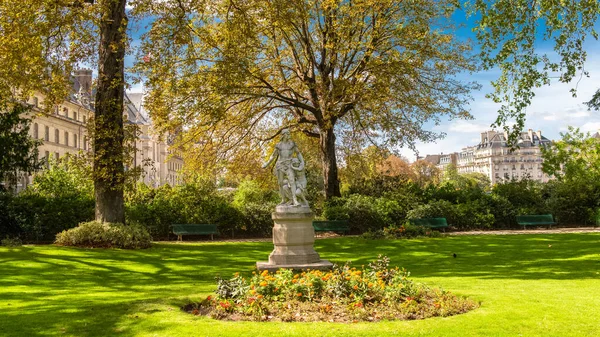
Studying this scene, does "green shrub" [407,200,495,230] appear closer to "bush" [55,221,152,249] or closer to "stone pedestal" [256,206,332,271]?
"bush" [55,221,152,249]

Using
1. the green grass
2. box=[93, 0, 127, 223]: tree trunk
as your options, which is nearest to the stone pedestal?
the green grass

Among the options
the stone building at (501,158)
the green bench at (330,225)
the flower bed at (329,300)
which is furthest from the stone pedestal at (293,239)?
the stone building at (501,158)

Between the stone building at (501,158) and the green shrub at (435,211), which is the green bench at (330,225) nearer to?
the green shrub at (435,211)

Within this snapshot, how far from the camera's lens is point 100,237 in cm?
1867

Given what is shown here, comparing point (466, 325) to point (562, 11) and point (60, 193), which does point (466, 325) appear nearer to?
point (562, 11)

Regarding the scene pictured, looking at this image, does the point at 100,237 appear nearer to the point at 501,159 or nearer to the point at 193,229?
the point at 193,229

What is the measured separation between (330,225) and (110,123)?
11.3 m

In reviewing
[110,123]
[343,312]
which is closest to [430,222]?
[110,123]

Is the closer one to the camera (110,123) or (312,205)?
(110,123)

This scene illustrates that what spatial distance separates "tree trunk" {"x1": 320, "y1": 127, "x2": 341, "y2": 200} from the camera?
27.4 metres

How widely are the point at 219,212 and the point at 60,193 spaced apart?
23.4 feet

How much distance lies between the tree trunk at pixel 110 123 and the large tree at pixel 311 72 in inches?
50.5

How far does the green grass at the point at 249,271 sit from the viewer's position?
713cm

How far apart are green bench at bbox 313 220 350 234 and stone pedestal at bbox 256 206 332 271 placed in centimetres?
1209
